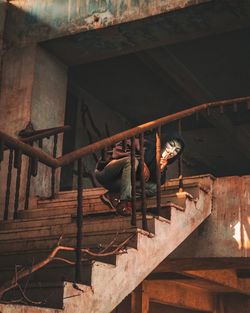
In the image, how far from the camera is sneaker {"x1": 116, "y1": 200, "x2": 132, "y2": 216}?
16.1ft

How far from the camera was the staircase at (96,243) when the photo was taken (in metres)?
3.81

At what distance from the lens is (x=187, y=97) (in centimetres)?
1063

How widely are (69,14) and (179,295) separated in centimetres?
622

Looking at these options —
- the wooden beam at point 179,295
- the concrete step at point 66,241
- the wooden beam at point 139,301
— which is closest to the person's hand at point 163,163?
the concrete step at point 66,241

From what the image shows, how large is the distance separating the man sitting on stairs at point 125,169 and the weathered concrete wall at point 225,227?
0.61m

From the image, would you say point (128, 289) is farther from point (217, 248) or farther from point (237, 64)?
point (237, 64)

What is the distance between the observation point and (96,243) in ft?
15.1

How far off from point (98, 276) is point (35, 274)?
1.89ft

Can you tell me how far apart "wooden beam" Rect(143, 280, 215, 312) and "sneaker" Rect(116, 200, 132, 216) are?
537cm

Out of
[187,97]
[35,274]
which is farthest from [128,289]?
[187,97]

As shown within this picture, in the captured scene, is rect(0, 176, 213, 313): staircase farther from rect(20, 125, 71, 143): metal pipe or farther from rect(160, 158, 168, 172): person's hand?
rect(20, 125, 71, 143): metal pipe

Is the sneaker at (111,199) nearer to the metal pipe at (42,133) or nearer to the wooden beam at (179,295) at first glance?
the metal pipe at (42,133)

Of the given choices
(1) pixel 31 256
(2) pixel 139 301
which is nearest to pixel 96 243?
(1) pixel 31 256

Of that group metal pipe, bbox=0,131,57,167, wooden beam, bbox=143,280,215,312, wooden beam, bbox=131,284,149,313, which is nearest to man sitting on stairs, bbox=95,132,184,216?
metal pipe, bbox=0,131,57,167
